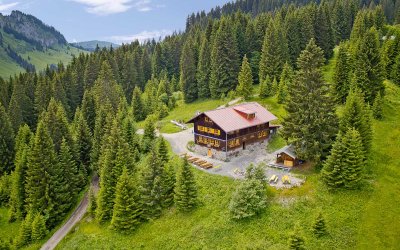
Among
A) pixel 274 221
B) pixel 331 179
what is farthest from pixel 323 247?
pixel 331 179

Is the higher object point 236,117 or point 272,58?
point 272,58

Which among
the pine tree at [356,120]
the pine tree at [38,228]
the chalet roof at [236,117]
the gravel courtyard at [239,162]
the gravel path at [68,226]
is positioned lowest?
the gravel path at [68,226]

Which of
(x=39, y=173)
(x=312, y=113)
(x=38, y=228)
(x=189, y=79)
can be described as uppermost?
(x=312, y=113)

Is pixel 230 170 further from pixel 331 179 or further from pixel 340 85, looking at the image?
pixel 340 85

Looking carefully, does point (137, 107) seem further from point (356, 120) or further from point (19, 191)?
point (356, 120)

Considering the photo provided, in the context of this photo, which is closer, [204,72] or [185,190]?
[185,190]

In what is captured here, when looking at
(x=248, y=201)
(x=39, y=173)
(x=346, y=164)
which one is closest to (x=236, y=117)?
(x=248, y=201)

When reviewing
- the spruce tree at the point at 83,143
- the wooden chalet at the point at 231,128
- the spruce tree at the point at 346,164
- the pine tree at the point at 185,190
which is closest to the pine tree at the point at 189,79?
the spruce tree at the point at 83,143

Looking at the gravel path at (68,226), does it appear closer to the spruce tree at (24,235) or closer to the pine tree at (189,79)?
the spruce tree at (24,235)
